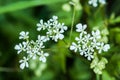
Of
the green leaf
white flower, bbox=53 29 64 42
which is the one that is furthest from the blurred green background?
white flower, bbox=53 29 64 42

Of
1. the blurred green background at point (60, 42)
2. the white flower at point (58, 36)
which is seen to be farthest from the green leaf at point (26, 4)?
the white flower at point (58, 36)

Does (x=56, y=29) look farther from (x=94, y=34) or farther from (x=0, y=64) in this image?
(x=0, y=64)

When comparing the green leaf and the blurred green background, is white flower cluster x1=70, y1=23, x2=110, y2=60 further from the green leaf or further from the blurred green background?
the green leaf

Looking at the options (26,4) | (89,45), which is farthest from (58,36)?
(26,4)

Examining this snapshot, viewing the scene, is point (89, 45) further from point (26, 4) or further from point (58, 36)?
point (26, 4)

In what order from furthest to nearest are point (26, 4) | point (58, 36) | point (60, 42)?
point (26, 4) < point (60, 42) < point (58, 36)

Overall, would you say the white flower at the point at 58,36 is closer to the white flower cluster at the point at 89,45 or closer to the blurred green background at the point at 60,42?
the white flower cluster at the point at 89,45

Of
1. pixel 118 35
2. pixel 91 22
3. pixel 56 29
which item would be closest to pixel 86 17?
pixel 91 22

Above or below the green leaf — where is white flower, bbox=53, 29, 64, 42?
below
